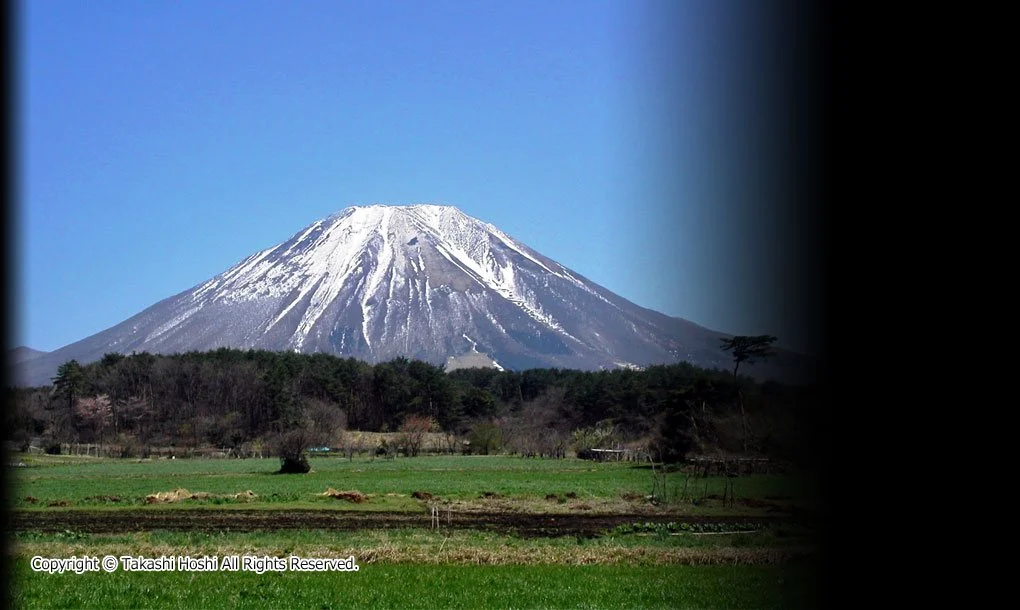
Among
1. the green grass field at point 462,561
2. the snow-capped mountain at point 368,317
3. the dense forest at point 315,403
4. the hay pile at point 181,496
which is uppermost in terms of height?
the snow-capped mountain at point 368,317

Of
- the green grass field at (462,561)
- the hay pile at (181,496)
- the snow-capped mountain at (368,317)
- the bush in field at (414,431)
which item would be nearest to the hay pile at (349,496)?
the green grass field at (462,561)

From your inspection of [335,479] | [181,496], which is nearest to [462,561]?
[181,496]

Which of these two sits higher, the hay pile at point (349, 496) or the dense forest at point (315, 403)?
the dense forest at point (315, 403)

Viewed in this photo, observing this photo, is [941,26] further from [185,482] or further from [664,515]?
[185,482]

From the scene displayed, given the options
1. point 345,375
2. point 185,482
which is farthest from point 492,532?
point 345,375

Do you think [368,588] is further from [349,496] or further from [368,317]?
[368,317]

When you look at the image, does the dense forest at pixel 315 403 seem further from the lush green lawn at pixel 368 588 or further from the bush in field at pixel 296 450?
the lush green lawn at pixel 368 588
